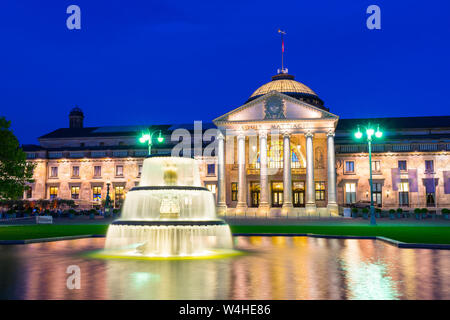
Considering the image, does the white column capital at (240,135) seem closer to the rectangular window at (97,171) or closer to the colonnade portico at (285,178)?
the colonnade portico at (285,178)

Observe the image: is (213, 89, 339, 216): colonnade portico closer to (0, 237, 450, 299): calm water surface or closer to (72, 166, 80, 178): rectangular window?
(72, 166, 80, 178): rectangular window

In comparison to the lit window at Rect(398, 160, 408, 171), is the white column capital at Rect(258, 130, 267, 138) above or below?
above

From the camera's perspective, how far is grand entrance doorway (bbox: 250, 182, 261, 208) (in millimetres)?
68750

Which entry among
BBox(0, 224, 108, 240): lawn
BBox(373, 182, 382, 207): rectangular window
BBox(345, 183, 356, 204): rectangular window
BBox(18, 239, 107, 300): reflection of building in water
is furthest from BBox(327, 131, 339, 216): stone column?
BBox(18, 239, 107, 300): reflection of building in water

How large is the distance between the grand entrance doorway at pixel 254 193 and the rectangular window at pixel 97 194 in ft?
85.2

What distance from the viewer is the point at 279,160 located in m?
69.4

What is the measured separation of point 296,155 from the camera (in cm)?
7138

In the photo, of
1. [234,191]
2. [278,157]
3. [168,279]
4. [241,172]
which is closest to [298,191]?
[278,157]

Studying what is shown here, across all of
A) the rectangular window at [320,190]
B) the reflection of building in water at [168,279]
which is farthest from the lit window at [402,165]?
the reflection of building in water at [168,279]

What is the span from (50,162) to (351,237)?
65.8 metres

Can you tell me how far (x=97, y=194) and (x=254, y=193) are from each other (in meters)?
26.9

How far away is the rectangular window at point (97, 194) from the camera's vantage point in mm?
75375

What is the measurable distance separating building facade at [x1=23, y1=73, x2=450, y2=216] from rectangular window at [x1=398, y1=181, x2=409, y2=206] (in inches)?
5.6
